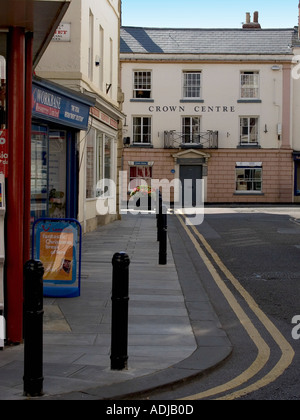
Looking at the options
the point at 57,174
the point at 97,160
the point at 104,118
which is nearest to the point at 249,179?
the point at 104,118

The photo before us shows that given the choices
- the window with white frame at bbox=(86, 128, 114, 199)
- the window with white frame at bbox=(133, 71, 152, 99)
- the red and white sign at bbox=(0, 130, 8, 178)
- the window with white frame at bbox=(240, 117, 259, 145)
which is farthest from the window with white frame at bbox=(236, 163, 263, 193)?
the red and white sign at bbox=(0, 130, 8, 178)

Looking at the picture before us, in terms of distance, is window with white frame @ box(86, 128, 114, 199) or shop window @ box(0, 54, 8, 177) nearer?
shop window @ box(0, 54, 8, 177)

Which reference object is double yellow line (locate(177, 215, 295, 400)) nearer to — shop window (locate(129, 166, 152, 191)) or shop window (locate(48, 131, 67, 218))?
shop window (locate(48, 131, 67, 218))

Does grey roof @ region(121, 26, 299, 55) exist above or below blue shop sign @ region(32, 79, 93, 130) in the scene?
above

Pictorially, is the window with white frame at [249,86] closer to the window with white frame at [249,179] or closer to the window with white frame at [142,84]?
the window with white frame at [249,179]

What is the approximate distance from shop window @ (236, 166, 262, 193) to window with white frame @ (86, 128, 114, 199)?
2222 cm

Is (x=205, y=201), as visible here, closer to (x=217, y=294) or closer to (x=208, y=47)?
(x=208, y=47)

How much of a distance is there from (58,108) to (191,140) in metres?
30.9

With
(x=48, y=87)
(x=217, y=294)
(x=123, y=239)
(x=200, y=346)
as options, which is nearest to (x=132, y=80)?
(x=123, y=239)

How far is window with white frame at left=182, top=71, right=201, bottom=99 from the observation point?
43.8 metres

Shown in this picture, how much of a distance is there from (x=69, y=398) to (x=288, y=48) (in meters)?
42.1

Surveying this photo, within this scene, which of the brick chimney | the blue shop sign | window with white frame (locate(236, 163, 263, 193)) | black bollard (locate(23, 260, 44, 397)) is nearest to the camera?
black bollard (locate(23, 260, 44, 397))

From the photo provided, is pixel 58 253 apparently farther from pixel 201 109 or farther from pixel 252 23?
pixel 252 23

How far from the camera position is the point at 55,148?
1557 cm
